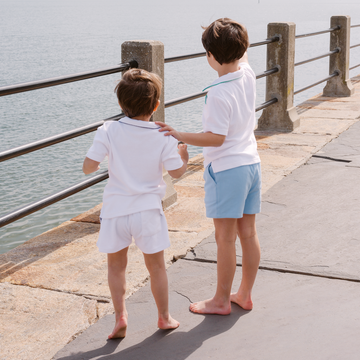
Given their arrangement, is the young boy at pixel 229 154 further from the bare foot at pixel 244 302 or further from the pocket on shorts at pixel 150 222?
the pocket on shorts at pixel 150 222

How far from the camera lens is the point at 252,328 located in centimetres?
220

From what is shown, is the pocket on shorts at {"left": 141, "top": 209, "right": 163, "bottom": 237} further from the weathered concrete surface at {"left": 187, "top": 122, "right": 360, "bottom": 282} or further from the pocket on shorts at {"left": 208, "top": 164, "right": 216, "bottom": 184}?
the weathered concrete surface at {"left": 187, "top": 122, "right": 360, "bottom": 282}

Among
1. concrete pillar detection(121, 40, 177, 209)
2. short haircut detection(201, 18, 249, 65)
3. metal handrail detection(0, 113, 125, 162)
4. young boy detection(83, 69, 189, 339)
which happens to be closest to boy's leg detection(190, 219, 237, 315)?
young boy detection(83, 69, 189, 339)

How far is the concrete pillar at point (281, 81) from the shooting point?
5957 millimetres

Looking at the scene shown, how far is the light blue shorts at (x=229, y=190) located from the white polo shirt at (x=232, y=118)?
1.1 inches

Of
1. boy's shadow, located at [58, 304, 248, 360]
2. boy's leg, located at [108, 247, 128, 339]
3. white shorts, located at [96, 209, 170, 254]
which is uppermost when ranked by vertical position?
white shorts, located at [96, 209, 170, 254]

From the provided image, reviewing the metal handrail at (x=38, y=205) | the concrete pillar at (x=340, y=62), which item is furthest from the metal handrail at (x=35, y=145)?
the concrete pillar at (x=340, y=62)

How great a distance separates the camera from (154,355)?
2.01 meters

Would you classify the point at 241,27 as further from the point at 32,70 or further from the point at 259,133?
the point at 32,70

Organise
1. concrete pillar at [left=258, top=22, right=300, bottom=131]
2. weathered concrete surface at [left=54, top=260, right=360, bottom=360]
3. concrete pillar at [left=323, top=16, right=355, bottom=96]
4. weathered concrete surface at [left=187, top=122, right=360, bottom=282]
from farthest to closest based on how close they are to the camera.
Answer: concrete pillar at [left=323, top=16, right=355, bottom=96] < concrete pillar at [left=258, top=22, right=300, bottom=131] < weathered concrete surface at [left=187, top=122, right=360, bottom=282] < weathered concrete surface at [left=54, top=260, right=360, bottom=360]

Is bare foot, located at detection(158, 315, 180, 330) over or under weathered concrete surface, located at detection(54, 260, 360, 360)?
over

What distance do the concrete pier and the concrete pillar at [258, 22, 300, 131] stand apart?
Answer: 2.29m

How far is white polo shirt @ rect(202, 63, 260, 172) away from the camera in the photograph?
203 cm

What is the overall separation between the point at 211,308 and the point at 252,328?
21 cm
